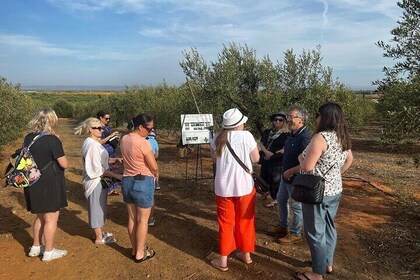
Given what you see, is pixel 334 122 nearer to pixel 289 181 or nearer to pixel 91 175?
pixel 289 181

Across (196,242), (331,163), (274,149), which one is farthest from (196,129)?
(331,163)

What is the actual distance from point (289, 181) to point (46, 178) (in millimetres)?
3414

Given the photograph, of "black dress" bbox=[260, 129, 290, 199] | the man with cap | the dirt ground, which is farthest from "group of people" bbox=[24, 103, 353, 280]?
"black dress" bbox=[260, 129, 290, 199]

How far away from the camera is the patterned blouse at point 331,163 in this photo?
3.66 meters

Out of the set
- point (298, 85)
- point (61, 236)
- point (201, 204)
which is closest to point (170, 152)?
point (298, 85)

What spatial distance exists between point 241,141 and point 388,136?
9.79ft

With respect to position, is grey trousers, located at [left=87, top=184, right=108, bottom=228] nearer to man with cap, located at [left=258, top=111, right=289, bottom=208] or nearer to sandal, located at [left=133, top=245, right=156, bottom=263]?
sandal, located at [left=133, top=245, right=156, bottom=263]

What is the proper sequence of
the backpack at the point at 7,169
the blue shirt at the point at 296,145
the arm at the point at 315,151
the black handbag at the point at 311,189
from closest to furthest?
the arm at the point at 315,151 < the black handbag at the point at 311,189 < the backpack at the point at 7,169 < the blue shirt at the point at 296,145

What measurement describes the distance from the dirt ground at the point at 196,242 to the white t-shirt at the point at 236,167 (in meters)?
1.11

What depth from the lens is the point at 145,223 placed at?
14.8 feet

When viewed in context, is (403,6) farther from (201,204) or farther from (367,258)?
(201,204)

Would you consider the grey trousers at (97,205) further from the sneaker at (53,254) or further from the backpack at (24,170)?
the backpack at (24,170)

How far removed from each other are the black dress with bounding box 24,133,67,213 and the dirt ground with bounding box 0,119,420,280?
88 centimetres

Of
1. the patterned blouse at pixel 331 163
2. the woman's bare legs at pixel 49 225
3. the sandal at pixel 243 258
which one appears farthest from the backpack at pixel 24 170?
the patterned blouse at pixel 331 163
